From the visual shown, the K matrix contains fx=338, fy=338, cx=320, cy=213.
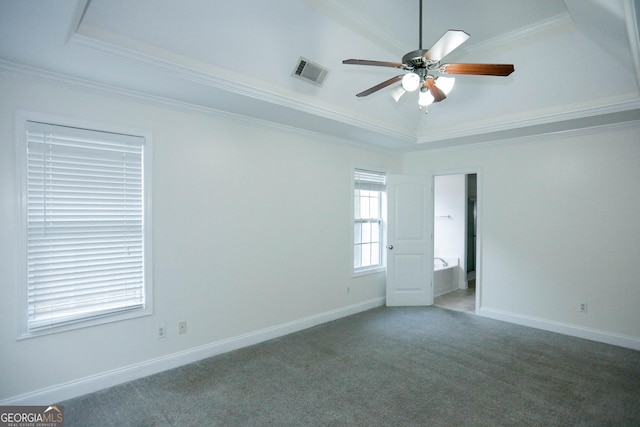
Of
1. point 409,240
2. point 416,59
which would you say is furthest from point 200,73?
point 409,240

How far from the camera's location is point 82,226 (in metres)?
2.69

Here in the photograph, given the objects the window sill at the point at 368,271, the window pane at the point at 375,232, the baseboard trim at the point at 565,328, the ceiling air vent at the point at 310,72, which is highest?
the ceiling air vent at the point at 310,72

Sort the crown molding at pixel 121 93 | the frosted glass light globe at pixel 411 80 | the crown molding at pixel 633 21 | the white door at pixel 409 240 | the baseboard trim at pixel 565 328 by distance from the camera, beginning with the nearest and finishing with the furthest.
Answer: the crown molding at pixel 633 21
the frosted glass light globe at pixel 411 80
the crown molding at pixel 121 93
the baseboard trim at pixel 565 328
the white door at pixel 409 240

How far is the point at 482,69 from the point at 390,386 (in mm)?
2517

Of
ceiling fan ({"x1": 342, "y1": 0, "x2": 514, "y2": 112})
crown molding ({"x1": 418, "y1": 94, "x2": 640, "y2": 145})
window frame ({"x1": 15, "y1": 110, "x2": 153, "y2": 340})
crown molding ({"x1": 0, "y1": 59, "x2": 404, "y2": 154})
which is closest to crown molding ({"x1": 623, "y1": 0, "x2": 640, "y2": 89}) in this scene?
ceiling fan ({"x1": 342, "y1": 0, "x2": 514, "y2": 112})

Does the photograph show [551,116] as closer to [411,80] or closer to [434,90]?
[434,90]

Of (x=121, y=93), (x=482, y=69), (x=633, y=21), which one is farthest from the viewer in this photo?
(x=121, y=93)

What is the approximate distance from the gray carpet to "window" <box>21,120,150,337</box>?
71 centimetres

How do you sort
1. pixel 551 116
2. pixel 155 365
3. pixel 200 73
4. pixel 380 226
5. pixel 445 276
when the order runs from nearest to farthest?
pixel 200 73
pixel 155 365
pixel 551 116
pixel 380 226
pixel 445 276

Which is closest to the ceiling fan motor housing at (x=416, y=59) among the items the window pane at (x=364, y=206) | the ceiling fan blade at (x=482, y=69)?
the ceiling fan blade at (x=482, y=69)

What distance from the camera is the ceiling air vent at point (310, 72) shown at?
3.11m

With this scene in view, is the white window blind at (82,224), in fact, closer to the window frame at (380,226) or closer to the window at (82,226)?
the window at (82,226)

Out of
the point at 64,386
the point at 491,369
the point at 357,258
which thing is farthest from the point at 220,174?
the point at 491,369

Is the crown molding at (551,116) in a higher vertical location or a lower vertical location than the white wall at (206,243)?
higher
